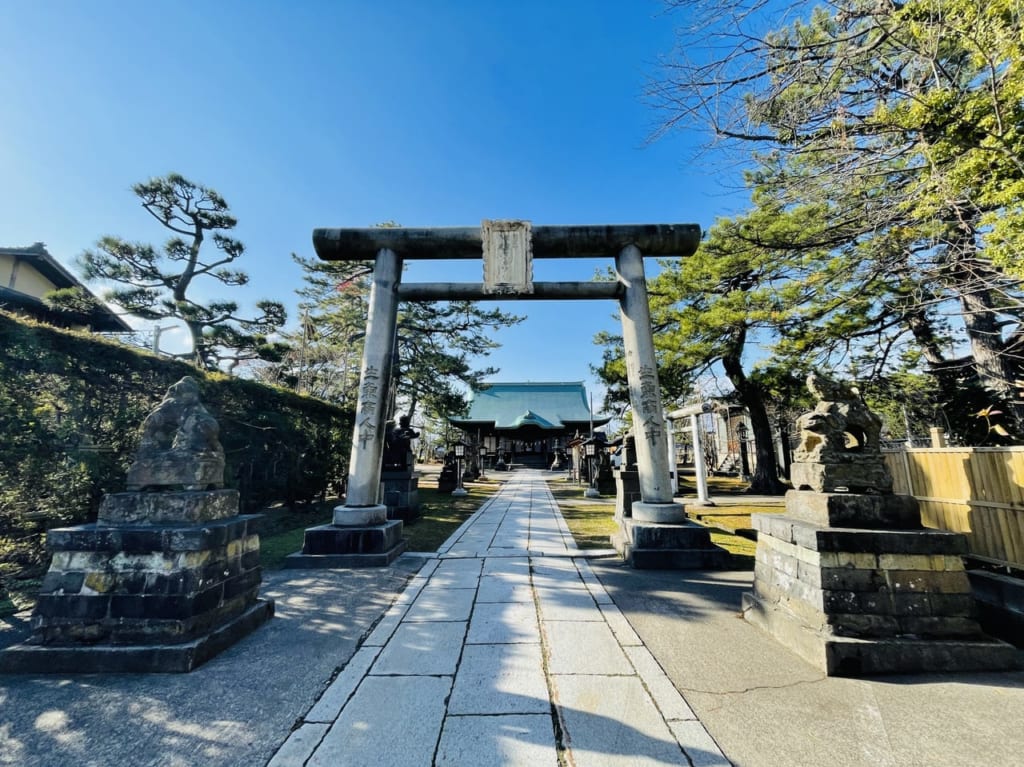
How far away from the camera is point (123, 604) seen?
2.64 meters

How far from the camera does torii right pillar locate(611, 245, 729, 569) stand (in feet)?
16.3

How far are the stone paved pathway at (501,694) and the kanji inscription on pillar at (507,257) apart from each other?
13.6ft

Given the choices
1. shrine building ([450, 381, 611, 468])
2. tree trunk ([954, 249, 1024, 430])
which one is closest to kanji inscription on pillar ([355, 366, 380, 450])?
tree trunk ([954, 249, 1024, 430])

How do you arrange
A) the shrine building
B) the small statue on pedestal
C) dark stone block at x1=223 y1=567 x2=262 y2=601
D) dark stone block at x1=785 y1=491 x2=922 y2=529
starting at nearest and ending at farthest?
dark stone block at x1=785 y1=491 x2=922 y2=529
dark stone block at x1=223 y1=567 x2=262 y2=601
the small statue on pedestal
the shrine building

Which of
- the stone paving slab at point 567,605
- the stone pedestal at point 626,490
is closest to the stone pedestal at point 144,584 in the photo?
the stone paving slab at point 567,605

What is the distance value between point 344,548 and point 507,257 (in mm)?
4674

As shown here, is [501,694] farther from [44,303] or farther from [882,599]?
[44,303]

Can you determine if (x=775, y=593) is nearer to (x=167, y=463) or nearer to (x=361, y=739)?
(x=361, y=739)

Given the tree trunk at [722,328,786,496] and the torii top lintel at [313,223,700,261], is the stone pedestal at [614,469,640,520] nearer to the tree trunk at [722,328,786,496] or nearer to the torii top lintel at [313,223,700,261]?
the torii top lintel at [313,223,700,261]

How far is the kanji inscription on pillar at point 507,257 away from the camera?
239 inches

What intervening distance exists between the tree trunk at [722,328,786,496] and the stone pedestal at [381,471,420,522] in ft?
34.0

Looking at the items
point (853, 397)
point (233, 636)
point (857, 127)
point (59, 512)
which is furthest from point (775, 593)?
point (59, 512)

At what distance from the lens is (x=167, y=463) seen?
299 centimetres

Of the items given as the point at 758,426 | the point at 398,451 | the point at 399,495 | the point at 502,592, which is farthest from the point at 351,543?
the point at 758,426
